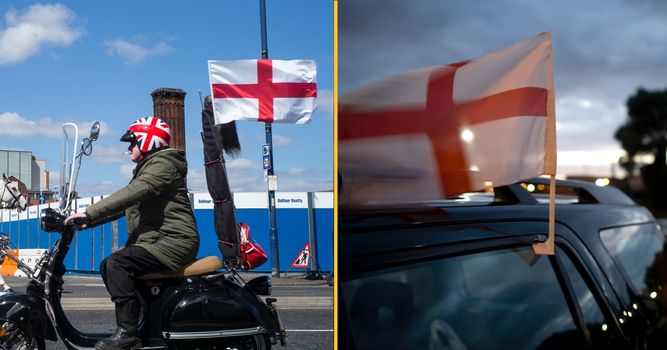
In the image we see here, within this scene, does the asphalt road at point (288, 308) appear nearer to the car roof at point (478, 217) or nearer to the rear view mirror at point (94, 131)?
the car roof at point (478, 217)

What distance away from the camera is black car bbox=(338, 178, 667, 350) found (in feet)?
3.01

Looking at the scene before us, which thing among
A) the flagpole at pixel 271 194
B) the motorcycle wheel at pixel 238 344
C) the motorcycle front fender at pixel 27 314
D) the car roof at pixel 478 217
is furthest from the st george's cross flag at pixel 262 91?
the motorcycle front fender at pixel 27 314

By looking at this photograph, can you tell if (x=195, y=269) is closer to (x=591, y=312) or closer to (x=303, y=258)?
(x=303, y=258)

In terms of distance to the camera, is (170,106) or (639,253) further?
(170,106)

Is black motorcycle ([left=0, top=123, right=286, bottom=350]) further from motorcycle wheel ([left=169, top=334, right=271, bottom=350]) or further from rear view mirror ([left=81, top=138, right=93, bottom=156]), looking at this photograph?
rear view mirror ([left=81, top=138, right=93, bottom=156])

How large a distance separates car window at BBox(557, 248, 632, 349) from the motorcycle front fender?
1.50 metres

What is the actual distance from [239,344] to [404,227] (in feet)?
3.47

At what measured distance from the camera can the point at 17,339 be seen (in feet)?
6.04

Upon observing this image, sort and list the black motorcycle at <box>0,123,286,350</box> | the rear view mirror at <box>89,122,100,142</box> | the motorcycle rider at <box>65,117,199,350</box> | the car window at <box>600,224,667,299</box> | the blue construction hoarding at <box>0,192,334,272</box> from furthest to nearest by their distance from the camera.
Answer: the black motorcycle at <box>0,123,286,350</box> < the motorcycle rider at <box>65,117,199,350</box> < the rear view mirror at <box>89,122,100,142</box> < the blue construction hoarding at <box>0,192,334,272</box> < the car window at <box>600,224,667,299</box>

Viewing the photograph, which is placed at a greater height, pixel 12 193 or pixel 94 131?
pixel 94 131

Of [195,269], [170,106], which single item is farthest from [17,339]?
[170,106]

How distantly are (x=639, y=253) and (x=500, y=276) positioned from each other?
0.67ft

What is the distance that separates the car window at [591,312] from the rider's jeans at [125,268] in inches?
48.3

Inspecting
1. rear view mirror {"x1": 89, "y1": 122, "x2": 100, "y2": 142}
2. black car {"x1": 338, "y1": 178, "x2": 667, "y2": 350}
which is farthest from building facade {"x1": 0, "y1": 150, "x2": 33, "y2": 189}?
black car {"x1": 338, "y1": 178, "x2": 667, "y2": 350}
